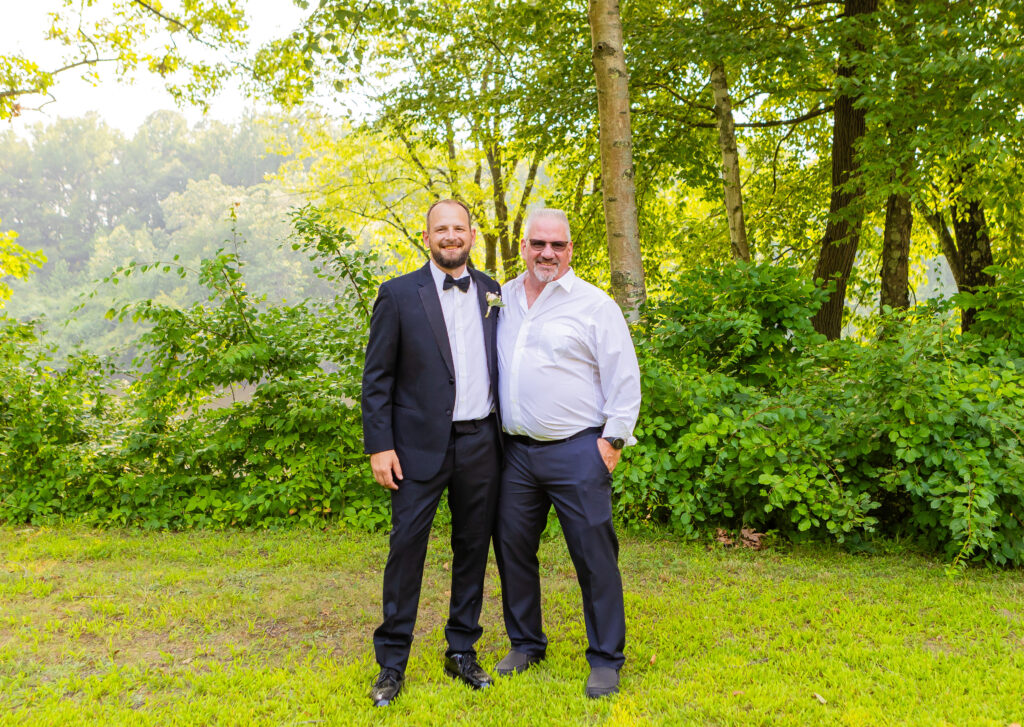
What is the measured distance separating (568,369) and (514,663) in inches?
52.7

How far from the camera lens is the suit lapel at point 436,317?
10.6ft

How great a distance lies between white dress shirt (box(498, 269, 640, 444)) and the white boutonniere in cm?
13

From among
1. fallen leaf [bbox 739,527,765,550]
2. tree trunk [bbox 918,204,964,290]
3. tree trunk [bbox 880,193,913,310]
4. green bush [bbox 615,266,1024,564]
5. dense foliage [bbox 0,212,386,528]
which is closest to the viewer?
green bush [bbox 615,266,1024,564]

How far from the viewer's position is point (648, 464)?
5.20 metres

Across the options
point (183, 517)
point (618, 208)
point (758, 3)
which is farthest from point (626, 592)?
point (758, 3)

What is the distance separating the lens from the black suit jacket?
126 inches

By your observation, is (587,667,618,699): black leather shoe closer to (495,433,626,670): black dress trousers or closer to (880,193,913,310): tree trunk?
(495,433,626,670): black dress trousers

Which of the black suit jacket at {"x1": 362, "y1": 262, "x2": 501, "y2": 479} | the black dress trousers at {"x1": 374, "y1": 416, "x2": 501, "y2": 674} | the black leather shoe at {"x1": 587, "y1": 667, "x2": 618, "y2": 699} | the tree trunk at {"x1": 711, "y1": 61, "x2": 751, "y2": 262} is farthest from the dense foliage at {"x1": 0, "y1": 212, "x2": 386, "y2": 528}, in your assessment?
the tree trunk at {"x1": 711, "y1": 61, "x2": 751, "y2": 262}

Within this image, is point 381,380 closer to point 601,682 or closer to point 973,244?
point 601,682

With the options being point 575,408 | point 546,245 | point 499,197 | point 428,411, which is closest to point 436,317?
point 428,411

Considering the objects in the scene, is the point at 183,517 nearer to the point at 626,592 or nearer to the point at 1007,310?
the point at 626,592

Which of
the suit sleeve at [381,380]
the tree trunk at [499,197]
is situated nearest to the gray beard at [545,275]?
the suit sleeve at [381,380]

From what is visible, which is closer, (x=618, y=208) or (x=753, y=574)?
(x=753, y=574)

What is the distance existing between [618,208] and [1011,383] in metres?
3.04
